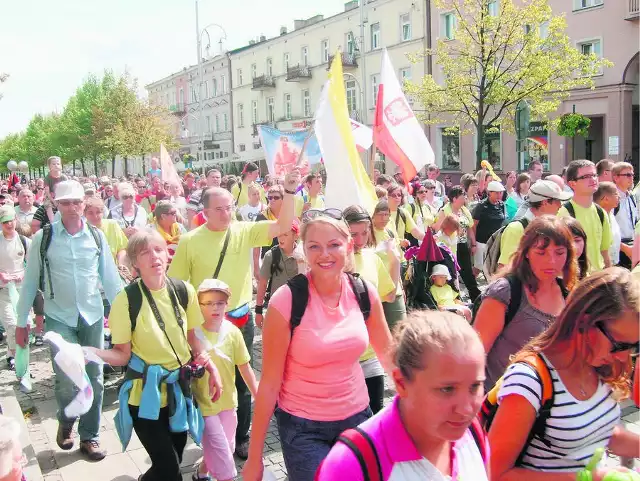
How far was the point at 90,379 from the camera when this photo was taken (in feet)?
16.7

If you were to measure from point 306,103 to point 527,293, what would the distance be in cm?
4653

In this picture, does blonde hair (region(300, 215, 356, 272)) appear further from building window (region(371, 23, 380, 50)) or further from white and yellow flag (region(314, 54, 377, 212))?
building window (region(371, 23, 380, 50))

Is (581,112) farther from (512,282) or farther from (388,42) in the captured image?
(512,282)

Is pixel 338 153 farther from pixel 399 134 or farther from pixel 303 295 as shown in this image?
pixel 399 134

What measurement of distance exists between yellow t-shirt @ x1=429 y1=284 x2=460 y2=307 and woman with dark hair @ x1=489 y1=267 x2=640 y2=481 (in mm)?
4732

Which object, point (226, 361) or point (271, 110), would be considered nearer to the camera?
point (226, 361)

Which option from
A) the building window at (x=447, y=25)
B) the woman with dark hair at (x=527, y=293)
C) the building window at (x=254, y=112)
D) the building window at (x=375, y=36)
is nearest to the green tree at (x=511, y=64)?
the building window at (x=447, y=25)

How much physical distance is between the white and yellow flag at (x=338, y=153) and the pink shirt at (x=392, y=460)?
370 centimetres

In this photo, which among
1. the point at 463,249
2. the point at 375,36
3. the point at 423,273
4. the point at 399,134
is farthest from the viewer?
the point at 375,36

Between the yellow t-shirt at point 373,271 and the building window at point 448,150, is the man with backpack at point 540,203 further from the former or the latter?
A: the building window at point 448,150

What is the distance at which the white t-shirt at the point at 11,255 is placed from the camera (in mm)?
7598

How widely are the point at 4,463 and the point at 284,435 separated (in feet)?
3.97

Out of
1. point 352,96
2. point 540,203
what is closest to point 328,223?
point 540,203

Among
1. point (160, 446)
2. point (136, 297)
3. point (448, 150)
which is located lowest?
point (160, 446)
